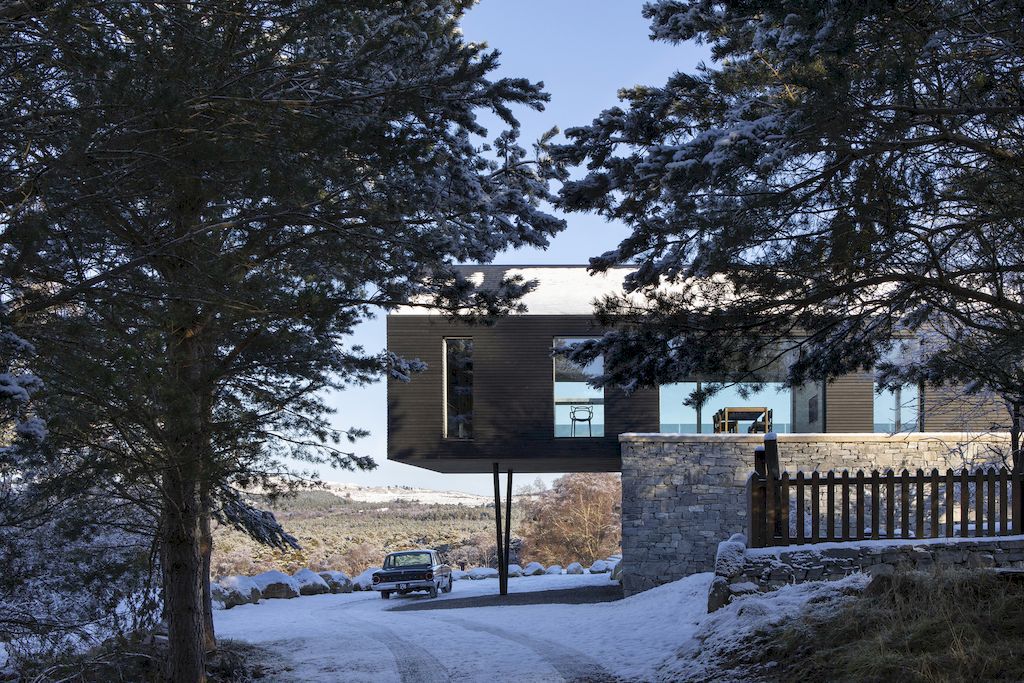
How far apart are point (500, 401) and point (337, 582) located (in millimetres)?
8480

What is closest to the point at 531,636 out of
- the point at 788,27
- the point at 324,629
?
the point at 324,629

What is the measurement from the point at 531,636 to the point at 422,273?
5.57 meters

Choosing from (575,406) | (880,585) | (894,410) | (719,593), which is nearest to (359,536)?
(575,406)

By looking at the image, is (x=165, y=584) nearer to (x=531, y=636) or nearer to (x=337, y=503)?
(x=531, y=636)

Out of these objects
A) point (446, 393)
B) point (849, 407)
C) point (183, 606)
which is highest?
point (446, 393)

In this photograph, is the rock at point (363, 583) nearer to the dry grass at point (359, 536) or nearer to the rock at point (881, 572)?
the dry grass at point (359, 536)

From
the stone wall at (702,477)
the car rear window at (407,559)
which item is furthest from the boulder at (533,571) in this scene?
the stone wall at (702,477)

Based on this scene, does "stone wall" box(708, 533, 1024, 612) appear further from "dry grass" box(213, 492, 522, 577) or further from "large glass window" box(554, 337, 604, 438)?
"dry grass" box(213, 492, 522, 577)

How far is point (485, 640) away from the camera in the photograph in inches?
508

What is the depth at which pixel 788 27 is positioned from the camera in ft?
23.5

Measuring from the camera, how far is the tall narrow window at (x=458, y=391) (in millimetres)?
21859

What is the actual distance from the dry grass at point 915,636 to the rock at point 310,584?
18.5 metres

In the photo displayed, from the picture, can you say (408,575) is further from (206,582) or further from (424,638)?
(206,582)

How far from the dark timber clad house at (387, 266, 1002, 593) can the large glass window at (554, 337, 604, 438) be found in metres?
0.02
